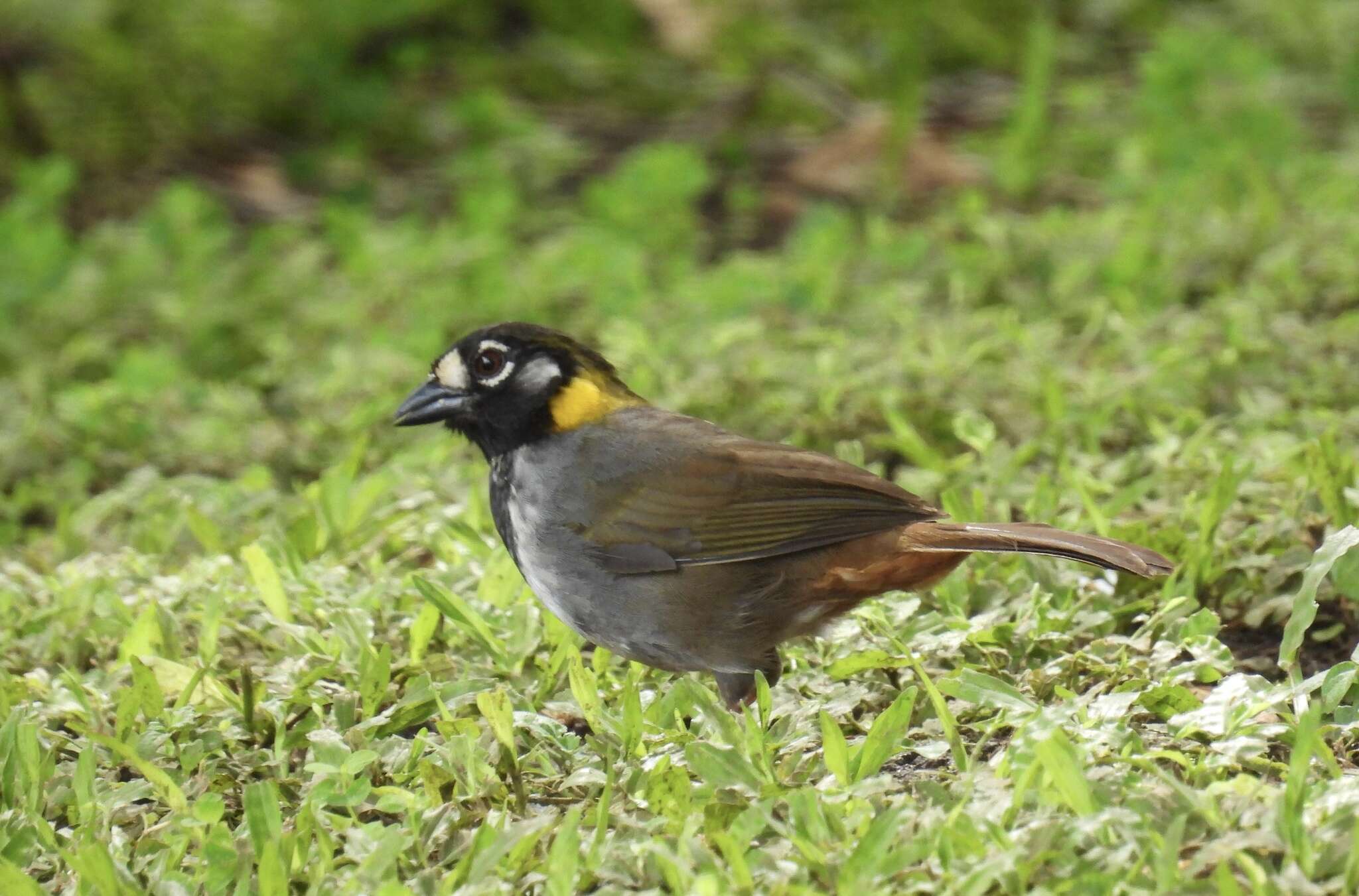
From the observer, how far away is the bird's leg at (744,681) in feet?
11.5

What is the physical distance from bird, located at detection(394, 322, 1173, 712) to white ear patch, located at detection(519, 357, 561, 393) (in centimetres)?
13

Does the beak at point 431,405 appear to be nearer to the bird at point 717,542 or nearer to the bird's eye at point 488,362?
the bird's eye at point 488,362

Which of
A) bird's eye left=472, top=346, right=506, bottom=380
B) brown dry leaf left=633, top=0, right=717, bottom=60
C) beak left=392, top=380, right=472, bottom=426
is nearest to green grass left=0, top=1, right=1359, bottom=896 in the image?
brown dry leaf left=633, top=0, right=717, bottom=60

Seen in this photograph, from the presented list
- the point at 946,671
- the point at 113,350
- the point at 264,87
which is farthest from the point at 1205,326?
the point at 264,87

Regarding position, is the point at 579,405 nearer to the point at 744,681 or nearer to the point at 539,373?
the point at 539,373

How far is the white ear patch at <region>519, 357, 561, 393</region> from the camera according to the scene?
3.78 meters

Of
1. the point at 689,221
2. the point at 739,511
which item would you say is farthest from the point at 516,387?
the point at 689,221

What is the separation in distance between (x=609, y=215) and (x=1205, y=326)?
2.86m

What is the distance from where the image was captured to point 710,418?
5.22 metres

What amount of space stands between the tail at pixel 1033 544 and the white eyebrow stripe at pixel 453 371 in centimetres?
101

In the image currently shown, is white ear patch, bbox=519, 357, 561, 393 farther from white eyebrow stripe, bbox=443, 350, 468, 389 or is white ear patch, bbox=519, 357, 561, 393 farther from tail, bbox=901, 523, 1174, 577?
tail, bbox=901, 523, 1174, 577

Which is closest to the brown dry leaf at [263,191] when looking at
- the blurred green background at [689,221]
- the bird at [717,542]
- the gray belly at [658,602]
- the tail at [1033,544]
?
the blurred green background at [689,221]

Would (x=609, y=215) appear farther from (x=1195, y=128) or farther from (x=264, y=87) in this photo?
(x=1195, y=128)

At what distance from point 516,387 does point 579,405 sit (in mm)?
141
